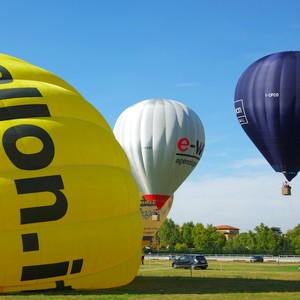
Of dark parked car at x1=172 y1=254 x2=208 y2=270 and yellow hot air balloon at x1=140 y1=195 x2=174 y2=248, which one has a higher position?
yellow hot air balloon at x1=140 y1=195 x2=174 y2=248

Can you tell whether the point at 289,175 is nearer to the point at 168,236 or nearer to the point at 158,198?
the point at 158,198

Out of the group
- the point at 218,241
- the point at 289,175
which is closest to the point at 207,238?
the point at 218,241

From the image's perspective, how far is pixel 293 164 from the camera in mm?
38219

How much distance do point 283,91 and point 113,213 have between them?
70.0ft

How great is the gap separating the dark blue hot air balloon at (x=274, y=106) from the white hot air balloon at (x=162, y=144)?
3.66 m

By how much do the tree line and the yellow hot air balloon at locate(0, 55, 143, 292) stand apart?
70.4 m

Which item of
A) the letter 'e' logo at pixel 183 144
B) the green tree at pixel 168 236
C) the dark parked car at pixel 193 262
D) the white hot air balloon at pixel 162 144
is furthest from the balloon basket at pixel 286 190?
the green tree at pixel 168 236

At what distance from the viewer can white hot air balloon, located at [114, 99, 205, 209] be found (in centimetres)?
3869

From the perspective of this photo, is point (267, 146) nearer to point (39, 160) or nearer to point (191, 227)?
point (39, 160)

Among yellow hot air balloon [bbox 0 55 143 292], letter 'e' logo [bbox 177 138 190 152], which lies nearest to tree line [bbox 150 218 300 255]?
letter 'e' logo [bbox 177 138 190 152]

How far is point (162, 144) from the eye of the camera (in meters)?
38.7

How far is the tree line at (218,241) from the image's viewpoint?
302ft

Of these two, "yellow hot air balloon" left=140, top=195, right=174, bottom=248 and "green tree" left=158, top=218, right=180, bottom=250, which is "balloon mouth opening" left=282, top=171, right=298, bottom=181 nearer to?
"yellow hot air balloon" left=140, top=195, right=174, bottom=248

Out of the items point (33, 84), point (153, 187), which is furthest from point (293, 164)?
point (33, 84)
